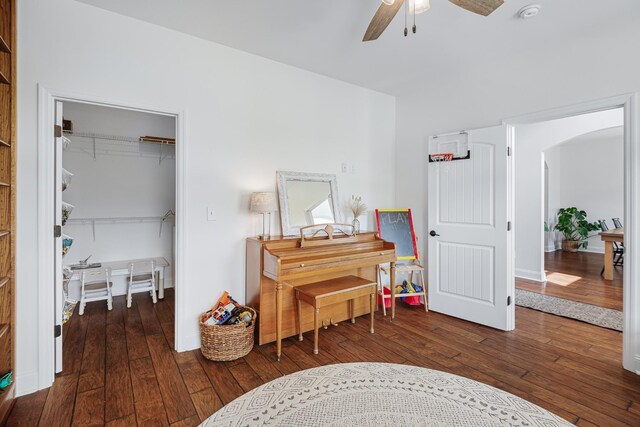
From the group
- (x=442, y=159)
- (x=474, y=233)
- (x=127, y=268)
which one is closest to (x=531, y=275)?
(x=474, y=233)

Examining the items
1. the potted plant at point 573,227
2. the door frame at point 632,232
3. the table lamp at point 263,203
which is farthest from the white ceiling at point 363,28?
the potted plant at point 573,227

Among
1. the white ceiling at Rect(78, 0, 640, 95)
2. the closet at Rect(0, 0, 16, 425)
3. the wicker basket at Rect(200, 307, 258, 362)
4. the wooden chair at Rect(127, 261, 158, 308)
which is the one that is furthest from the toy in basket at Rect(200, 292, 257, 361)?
the white ceiling at Rect(78, 0, 640, 95)

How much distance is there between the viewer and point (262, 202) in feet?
8.96

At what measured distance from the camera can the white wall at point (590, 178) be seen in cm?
712

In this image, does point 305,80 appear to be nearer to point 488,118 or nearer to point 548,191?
point 488,118

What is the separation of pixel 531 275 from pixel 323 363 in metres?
4.19

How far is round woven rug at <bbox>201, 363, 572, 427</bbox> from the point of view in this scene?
1.81m

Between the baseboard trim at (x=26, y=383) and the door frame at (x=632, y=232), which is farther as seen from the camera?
the door frame at (x=632, y=232)

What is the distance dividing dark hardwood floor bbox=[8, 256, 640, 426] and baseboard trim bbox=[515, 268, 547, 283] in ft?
5.55

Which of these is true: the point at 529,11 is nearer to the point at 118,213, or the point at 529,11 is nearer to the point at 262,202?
the point at 262,202

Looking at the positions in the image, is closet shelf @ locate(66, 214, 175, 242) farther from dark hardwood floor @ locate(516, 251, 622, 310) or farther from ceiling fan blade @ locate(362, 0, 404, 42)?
dark hardwood floor @ locate(516, 251, 622, 310)

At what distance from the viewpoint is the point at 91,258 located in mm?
3955

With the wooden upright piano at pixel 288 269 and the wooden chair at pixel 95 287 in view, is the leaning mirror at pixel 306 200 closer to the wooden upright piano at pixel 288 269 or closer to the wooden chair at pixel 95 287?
the wooden upright piano at pixel 288 269

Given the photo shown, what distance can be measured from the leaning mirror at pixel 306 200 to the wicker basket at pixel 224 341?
963mm
